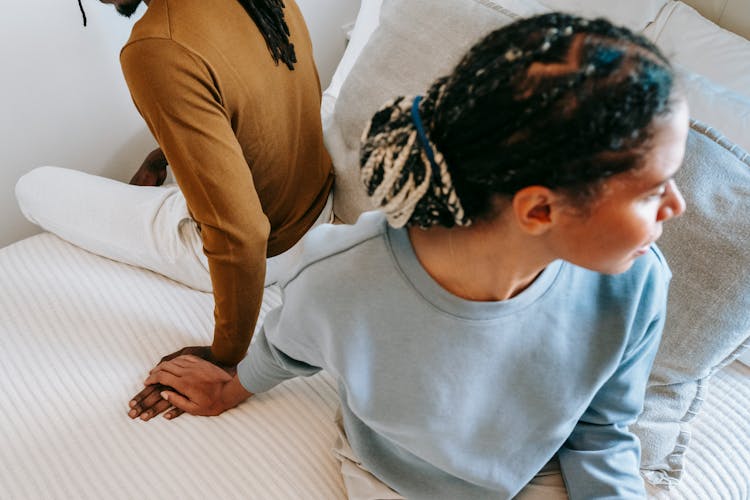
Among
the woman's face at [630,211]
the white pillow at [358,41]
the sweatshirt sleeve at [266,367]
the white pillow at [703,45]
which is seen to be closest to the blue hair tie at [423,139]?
the woman's face at [630,211]

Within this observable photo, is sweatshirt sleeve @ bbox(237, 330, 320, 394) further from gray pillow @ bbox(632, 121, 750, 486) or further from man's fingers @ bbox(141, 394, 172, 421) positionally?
gray pillow @ bbox(632, 121, 750, 486)

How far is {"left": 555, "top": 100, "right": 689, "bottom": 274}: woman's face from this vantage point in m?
0.56

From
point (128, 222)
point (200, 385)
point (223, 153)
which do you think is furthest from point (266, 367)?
point (128, 222)

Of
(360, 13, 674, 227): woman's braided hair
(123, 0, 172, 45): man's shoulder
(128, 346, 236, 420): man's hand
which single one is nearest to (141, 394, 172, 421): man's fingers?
(128, 346, 236, 420): man's hand

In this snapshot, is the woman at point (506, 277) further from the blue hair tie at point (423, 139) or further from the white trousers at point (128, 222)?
the white trousers at point (128, 222)

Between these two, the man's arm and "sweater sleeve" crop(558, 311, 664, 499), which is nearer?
"sweater sleeve" crop(558, 311, 664, 499)

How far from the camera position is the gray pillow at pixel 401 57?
3.60 feet

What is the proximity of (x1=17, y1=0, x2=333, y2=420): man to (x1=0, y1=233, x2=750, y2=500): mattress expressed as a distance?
0.06 metres

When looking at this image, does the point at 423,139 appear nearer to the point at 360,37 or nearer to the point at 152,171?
the point at 360,37

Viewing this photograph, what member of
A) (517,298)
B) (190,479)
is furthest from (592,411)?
(190,479)

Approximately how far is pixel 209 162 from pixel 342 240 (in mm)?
320

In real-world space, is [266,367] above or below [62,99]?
above

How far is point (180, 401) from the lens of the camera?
1058 mm

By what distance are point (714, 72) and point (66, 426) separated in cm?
121
